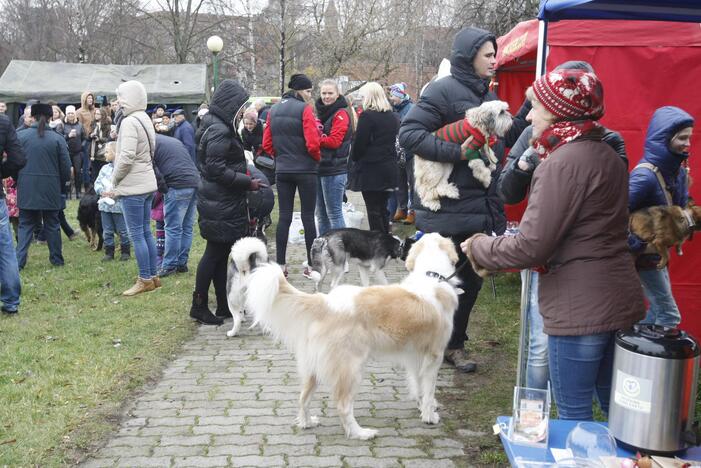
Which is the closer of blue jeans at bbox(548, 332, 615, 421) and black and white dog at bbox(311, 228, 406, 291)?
blue jeans at bbox(548, 332, 615, 421)

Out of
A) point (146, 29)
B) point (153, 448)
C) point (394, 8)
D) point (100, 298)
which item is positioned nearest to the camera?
point (153, 448)

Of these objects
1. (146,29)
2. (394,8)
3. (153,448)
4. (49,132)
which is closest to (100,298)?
(49,132)

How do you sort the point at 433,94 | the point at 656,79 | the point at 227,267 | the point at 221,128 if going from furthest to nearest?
the point at 227,267 < the point at 221,128 < the point at 656,79 < the point at 433,94

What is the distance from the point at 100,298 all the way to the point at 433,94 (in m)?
4.91

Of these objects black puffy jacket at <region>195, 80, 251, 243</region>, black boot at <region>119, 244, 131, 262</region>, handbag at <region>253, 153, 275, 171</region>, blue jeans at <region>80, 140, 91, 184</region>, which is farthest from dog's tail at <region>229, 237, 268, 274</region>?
blue jeans at <region>80, 140, 91, 184</region>

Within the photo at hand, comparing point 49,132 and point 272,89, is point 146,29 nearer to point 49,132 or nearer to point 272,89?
point 272,89

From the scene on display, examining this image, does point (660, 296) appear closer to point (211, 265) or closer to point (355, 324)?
point (355, 324)

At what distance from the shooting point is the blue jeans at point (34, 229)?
9234 millimetres

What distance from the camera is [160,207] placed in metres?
9.03

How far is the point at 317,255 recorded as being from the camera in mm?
7441

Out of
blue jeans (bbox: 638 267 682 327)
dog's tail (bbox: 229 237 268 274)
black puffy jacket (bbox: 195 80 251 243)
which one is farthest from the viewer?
black puffy jacket (bbox: 195 80 251 243)

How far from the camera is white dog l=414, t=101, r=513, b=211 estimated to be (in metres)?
4.52

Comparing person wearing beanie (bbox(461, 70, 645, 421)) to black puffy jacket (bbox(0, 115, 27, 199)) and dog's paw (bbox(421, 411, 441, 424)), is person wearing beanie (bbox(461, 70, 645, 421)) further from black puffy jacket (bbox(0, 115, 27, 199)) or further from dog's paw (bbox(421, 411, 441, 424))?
black puffy jacket (bbox(0, 115, 27, 199))

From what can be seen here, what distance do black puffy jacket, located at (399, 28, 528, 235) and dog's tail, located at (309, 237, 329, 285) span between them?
2664 millimetres
